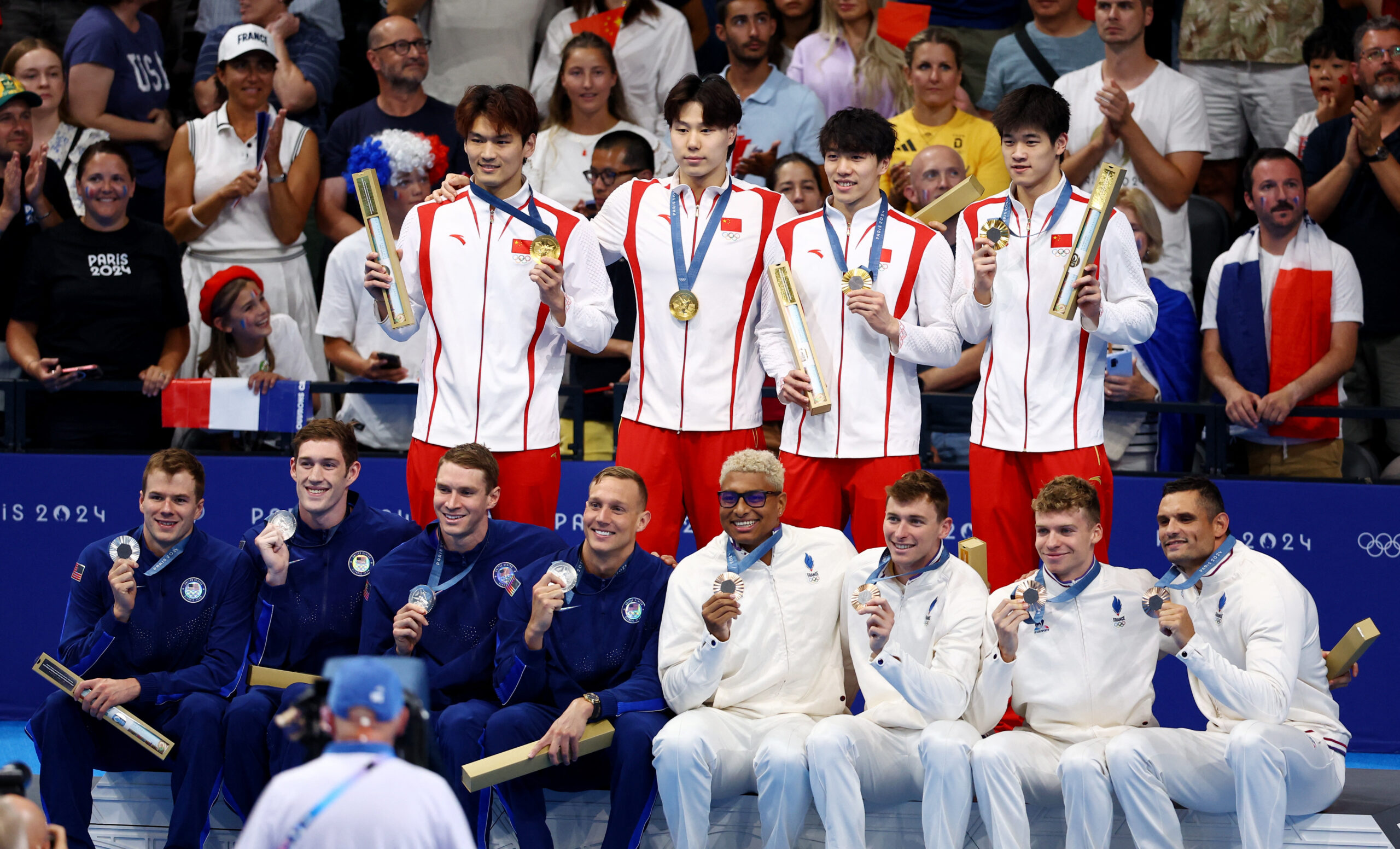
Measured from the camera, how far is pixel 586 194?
8469 mm

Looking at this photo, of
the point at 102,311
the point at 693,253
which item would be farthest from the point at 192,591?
the point at 102,311

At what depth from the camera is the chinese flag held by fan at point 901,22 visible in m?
9.26

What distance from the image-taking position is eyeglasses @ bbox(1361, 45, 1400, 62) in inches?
314

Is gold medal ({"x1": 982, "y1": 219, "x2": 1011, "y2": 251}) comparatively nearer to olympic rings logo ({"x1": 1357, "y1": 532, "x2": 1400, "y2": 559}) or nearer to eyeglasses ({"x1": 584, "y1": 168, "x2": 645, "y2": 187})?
eyeglasses ({"x1": 584, "y1": 168, "x2": 645, "y2": 187})

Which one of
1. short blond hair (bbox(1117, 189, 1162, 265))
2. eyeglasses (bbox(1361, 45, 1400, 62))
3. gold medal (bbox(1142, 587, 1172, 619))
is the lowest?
gold medal (bbox(1142, 587, 1172, 619))

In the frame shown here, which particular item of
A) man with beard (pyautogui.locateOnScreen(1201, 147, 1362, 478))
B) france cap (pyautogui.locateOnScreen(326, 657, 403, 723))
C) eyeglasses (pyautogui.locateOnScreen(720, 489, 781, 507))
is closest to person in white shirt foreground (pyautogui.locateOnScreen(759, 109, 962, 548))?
eyeglasses (pyautogui.locateOnScreen(720, 489, 781, 507))

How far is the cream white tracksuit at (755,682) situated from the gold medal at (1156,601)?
1.14m

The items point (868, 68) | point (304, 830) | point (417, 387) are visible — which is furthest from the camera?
point (868, 68)

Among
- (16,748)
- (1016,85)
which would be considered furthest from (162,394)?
(1016,85)

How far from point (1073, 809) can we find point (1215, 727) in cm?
71

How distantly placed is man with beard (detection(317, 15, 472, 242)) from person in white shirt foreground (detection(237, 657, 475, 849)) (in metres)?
5.81

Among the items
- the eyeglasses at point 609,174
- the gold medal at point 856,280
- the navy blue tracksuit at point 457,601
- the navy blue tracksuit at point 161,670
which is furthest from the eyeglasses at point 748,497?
the eyeglasses at point 609,174

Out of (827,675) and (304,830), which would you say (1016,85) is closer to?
(827,675)

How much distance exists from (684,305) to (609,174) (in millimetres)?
1739
